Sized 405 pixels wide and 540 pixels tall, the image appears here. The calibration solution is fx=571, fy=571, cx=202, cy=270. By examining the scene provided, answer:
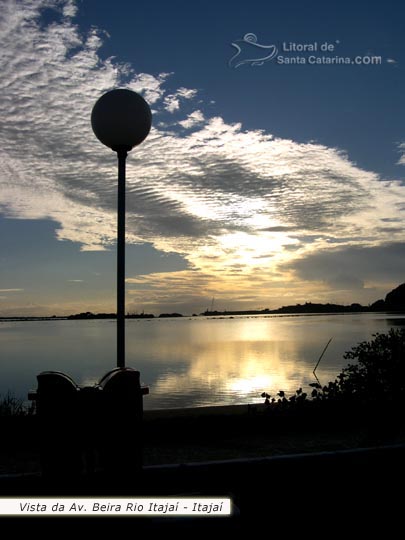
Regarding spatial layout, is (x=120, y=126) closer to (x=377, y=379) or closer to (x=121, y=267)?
(x=121, y=267)

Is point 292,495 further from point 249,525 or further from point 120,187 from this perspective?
point 120,187

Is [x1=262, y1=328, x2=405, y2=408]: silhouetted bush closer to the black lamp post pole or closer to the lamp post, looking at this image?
the black lamp post pole

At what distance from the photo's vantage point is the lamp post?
6320 mm

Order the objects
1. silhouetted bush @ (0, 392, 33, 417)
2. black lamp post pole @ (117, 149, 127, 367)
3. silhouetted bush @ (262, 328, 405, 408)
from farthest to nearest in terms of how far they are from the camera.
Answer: silhouetted bush @ (0, 392, 33, 417) < silhouetted bush @ (262, 328, 405, 408) < black lamp post pole @ (117, 149, 127, 367)

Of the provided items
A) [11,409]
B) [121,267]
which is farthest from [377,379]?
[11,409]

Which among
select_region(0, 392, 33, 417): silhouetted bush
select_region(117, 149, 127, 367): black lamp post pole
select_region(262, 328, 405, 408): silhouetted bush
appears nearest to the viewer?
select_region(117, 149, 127, 367): black lamp post pole

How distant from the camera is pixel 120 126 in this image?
633 cm

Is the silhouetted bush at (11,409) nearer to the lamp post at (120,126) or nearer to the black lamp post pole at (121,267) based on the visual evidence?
the black lamp post pole at (121,267)

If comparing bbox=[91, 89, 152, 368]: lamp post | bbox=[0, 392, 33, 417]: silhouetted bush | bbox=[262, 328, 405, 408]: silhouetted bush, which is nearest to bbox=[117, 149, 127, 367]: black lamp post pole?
bbox=[91, 89, 152, 368]: lamp post

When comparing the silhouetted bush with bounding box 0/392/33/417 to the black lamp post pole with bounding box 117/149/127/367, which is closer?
the black lamp post pole with bounding box 117/149/127/367

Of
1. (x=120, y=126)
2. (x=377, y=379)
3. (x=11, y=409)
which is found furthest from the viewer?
(x=11, y=409)

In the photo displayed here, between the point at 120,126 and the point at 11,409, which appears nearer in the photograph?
the point at 120,126

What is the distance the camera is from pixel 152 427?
28.2 ft

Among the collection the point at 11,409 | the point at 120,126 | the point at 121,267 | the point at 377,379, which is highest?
the point at 120,126
